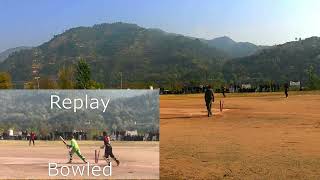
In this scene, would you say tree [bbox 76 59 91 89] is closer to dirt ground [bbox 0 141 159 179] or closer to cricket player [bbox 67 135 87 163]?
dirt ground [bbox 0 141 159 179]

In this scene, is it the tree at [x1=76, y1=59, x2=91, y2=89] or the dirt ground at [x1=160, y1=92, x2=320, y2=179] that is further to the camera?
the tree at [x1=76, y1=59, x2=91, y2=89]

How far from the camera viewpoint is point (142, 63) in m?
192

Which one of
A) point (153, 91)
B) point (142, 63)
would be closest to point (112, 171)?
point (153, 91)

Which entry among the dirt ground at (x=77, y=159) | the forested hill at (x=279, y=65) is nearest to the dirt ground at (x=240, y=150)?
the dirt ground at (x=77, y=159)

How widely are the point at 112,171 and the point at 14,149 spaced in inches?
74.9

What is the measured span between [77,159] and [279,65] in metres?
143

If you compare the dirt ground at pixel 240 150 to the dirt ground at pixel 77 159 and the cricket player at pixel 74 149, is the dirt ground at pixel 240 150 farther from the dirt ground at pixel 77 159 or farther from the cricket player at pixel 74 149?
the cricket player at pixel 74 149

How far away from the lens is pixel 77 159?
9.73 metres

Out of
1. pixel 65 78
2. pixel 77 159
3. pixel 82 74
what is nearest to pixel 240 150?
pixel 77 159

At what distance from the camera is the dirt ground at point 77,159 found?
9.76 m

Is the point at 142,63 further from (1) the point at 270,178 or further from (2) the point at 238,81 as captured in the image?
(1) the point at 270,178

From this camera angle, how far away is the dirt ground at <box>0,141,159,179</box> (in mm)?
9758

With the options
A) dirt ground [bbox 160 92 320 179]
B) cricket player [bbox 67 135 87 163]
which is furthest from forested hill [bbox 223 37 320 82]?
cricket player [bbox 67 135 87 163]

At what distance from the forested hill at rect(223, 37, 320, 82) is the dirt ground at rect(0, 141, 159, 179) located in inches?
4783
